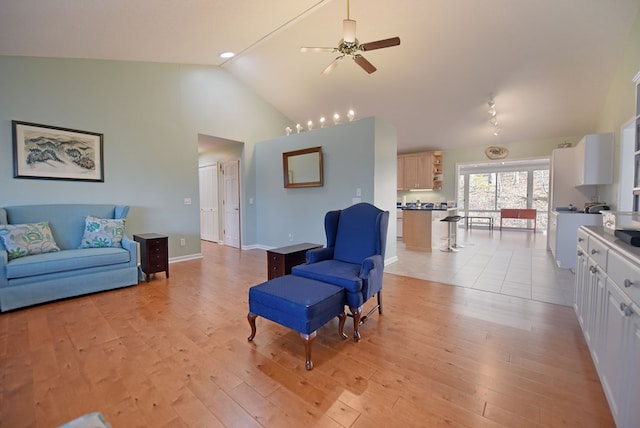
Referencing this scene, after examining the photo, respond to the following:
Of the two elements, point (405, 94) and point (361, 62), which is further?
point (405, 94)

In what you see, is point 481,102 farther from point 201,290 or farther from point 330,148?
point 201,290

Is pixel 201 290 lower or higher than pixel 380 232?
lower

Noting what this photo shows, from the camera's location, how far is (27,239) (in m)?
3.13

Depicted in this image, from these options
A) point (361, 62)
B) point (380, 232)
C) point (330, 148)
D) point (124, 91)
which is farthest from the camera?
point (330, 148)

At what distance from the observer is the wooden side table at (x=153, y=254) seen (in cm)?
385

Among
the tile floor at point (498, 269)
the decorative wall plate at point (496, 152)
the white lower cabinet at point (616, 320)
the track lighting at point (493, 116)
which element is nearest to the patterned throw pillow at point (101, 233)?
the tile floor at point (498, 269)

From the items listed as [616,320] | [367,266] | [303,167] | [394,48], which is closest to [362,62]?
[394,48]

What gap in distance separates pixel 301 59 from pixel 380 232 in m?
4.14

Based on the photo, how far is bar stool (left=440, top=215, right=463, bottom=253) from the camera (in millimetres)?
5762

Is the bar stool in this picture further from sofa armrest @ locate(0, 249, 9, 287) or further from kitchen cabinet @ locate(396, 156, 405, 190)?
sofa armrest @ locate(0, 249, 9, 287)

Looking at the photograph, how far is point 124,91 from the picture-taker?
4.35 meters

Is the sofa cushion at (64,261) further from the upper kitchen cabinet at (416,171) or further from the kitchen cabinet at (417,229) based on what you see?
the upper kitchen cabinet at (416,171)

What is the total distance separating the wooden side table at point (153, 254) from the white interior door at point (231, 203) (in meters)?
2.48

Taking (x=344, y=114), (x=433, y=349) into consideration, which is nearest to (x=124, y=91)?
(x=344, y=114)
